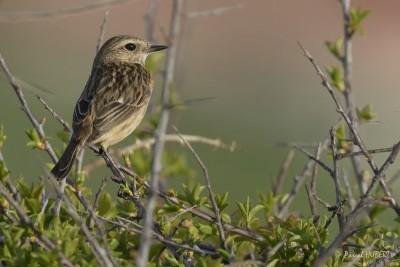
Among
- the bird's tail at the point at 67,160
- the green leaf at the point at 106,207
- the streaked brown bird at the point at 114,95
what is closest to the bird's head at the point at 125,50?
the streaked brown bird at the point at 114,95

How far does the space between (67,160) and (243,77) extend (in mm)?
13650

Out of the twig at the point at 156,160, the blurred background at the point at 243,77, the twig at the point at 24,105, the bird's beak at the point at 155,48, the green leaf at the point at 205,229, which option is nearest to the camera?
the twig at the point at 156,160

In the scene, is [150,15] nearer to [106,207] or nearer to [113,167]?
[113,167]

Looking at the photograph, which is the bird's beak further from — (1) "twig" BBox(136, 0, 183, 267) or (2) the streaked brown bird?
(1) "twig" BBox(136, 0, 183, 267)

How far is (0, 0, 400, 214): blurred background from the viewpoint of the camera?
12352 millimetres

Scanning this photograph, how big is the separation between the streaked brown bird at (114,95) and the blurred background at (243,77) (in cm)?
378

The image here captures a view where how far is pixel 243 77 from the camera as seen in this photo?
18469mm

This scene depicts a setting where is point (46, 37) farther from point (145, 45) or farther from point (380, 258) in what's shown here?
point (380, 258)

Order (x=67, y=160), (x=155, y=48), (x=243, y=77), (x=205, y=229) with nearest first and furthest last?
(x=205, y=229) → (x=67, y=160) → (x=155, y=48) → (x=243, y=77)

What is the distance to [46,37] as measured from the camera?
1992 cm

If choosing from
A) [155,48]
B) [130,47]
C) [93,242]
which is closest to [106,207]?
[93,242]

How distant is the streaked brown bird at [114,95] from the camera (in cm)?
622

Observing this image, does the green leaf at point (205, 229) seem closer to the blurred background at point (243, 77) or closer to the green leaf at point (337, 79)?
the green leaf at point (337, 79)

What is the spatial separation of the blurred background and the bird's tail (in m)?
5.39
